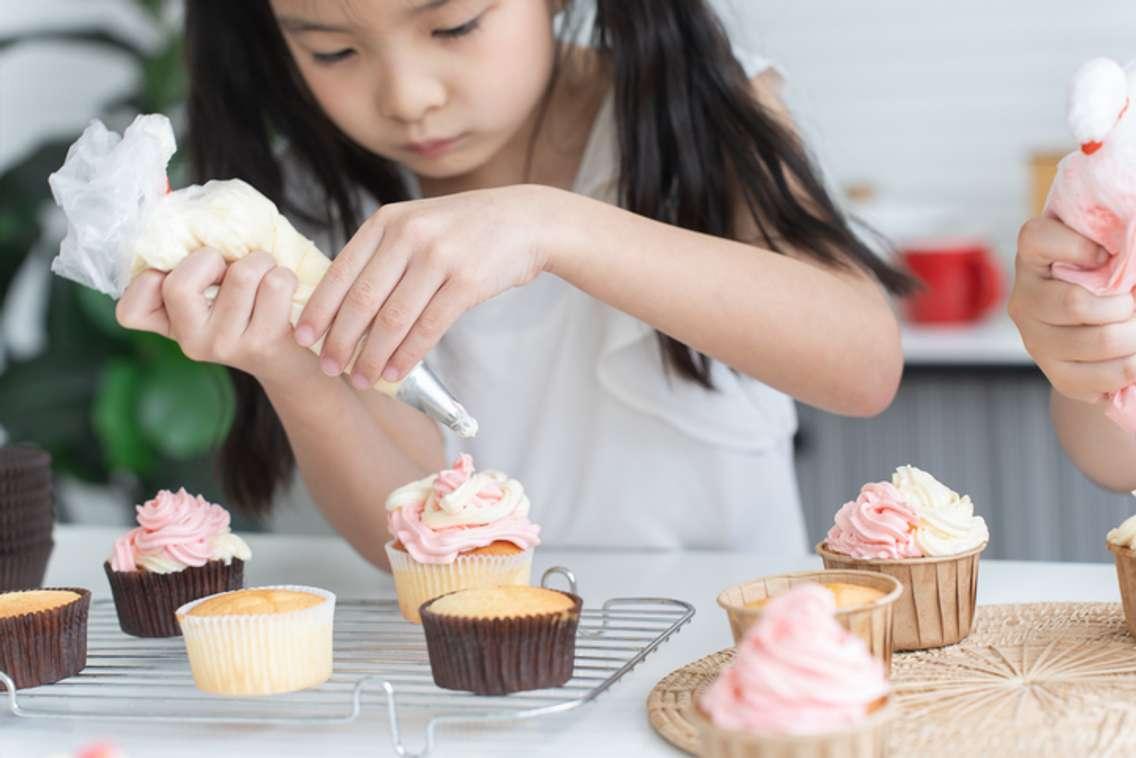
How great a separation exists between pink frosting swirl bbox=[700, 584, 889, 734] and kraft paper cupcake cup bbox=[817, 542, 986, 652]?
0.99ft

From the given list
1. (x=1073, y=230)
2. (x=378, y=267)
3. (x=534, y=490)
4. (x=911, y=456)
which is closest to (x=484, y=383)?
(x=534, y=490)

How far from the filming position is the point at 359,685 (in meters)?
0.95

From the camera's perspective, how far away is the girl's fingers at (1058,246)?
3.34ft

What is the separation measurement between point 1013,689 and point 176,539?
2.39ft

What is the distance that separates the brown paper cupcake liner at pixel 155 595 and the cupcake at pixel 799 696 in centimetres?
64

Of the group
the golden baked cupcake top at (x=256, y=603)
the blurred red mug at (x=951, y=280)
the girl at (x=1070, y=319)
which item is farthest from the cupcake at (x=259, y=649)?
the blurred red mug at (x=951, y=280)

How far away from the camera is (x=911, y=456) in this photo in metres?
2.75

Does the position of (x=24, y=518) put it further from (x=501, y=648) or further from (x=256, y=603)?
(x=501, y=648)

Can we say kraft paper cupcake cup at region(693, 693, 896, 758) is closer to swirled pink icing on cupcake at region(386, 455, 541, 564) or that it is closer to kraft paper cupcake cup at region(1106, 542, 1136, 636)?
kraft paper cupcake cup at region(1106, 542, 1136, 636)

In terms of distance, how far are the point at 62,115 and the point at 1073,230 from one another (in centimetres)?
283

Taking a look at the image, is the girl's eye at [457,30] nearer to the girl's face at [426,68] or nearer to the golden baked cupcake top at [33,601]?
the girl's face at [426,68]

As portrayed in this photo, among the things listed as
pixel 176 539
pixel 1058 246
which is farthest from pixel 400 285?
pixel 1058 246

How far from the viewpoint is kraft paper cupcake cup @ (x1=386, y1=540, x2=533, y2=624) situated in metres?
1.27

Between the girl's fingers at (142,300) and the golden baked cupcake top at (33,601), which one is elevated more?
the girl's fingers at (142,300)
